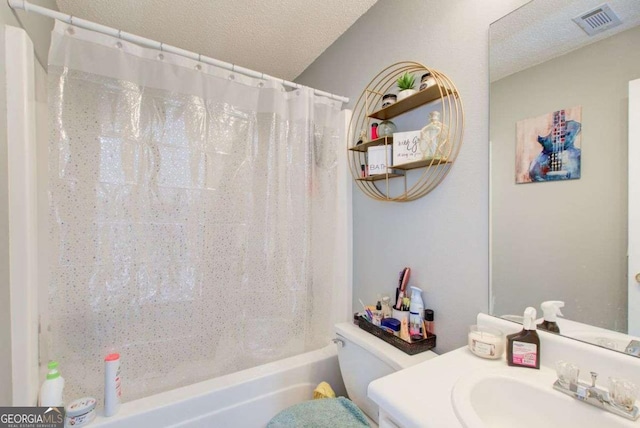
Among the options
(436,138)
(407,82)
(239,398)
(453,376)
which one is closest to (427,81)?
(407,82)

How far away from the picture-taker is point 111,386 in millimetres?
950

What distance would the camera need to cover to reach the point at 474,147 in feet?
3.10

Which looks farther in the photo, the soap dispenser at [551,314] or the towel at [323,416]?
the towel at [323,416]

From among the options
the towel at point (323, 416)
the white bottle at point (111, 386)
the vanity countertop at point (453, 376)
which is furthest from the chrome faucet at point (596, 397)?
the white bottle at point (111, 386)

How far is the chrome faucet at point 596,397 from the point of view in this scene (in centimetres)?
52

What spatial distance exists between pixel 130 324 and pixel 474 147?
1499 mm

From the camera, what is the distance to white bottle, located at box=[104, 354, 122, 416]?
944 mm

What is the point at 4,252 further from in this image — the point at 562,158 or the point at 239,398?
the point at 562,158

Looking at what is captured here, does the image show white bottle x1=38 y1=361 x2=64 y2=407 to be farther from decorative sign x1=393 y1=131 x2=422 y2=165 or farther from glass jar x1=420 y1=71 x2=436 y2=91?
glass jar x1=420 y1=71 x2=436 y2=91

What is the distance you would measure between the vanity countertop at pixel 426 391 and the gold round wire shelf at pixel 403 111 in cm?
64

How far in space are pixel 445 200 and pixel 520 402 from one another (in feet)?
2.14

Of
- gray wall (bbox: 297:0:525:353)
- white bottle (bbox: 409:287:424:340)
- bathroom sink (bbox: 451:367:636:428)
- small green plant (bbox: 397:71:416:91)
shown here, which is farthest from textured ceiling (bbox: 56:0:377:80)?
bathroom sink (bbox: 451:367:636:428)

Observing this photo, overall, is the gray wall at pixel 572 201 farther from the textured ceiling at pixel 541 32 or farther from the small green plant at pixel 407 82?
the small green plant at pixel 407 82

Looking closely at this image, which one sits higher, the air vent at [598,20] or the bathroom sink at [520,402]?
Result: the air vent at [598,20]
